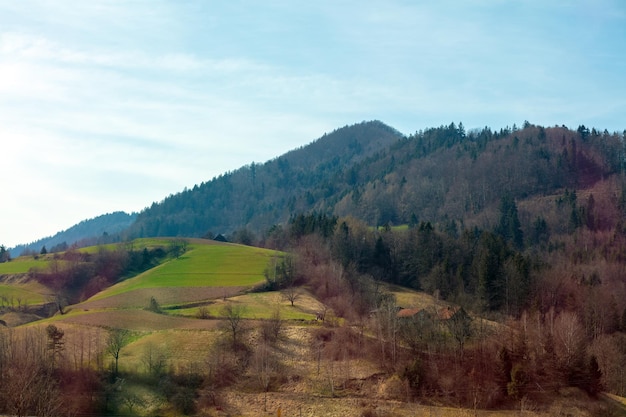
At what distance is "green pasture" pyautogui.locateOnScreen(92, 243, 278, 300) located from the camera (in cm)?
7888

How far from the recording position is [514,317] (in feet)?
231

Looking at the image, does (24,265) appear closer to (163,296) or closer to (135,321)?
(163,296)

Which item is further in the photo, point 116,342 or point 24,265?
point 24,265

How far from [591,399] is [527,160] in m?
127

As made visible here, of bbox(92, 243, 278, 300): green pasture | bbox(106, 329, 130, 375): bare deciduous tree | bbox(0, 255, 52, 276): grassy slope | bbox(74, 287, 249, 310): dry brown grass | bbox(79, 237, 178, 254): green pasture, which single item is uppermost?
bbox(79, 237, 178, 254): green pasture

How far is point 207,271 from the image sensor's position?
86938 millimetres

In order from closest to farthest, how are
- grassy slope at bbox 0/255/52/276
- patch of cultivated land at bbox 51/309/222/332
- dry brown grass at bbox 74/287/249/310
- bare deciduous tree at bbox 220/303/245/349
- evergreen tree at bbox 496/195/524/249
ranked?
bare deciduous tree at bbox 220/303/245/349
patch of cultivated land at bbox 51/309/222/332
dry brown grass at bbox 74/287/249/310
grassy slope at bbox 0/255/52/276
evergreen tree at bbox 496/195/524/249

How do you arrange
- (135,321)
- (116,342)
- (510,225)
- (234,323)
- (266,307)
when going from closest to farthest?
1. (116,342)
2. (234,323)
3. (135,321)
4. (266,307)
5. (510,225)

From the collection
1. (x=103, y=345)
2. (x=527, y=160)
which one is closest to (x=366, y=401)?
(x=103, y=345)

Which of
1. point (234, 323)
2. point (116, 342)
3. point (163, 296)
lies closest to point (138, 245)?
point (163, 296)

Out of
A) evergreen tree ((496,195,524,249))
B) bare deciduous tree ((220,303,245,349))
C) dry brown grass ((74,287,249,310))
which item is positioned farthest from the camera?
evergreen tree ((496,195,524,249))

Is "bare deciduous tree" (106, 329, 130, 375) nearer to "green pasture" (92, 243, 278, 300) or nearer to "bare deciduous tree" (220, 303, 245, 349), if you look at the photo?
"bare deciduous tree" (220, 303, 245, 349)

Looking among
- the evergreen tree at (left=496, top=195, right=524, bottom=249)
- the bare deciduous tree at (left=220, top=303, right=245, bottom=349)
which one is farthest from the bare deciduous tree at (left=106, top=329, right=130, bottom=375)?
the evergreen tree at (left=496, top=195, right=524, bottom=249)

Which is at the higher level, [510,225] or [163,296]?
[510,225]
